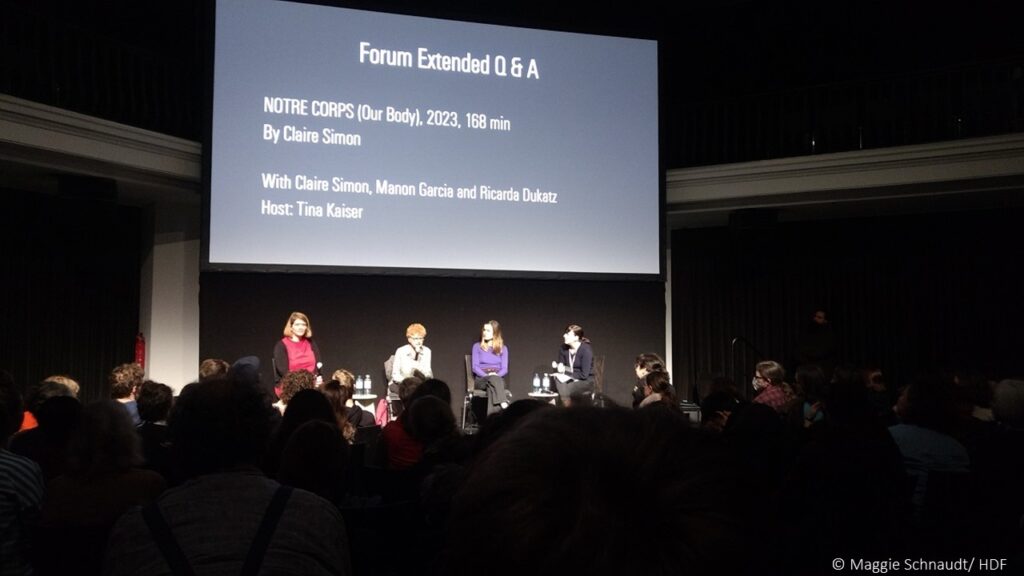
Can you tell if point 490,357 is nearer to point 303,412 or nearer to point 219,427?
point 303,412

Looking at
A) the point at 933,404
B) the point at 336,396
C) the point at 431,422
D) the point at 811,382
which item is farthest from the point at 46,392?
the point at 811,382

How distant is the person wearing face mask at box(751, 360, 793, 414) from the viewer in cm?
570

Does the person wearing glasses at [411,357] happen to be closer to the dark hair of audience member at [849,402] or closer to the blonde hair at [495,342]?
the blonde hair at [495,342]

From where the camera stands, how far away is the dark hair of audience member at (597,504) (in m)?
0.57

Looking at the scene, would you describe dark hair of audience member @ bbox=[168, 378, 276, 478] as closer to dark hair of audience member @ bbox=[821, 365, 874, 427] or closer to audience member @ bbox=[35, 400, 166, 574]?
audience member @ bbox=[35, 400, 166, 574]

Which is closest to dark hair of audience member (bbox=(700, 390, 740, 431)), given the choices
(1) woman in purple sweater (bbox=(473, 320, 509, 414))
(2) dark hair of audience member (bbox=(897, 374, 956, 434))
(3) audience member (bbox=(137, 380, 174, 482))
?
(2) dark hair of audience member (bbox=(897, 374, 956, 434))

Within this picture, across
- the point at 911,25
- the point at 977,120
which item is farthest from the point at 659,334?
the point at 911,25

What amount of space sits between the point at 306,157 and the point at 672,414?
7.62 metres

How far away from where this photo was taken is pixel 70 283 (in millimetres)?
8945

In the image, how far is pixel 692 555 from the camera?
582mm

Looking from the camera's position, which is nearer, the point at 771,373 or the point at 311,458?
the point at 311,458

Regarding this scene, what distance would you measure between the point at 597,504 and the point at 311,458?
90.9 inches

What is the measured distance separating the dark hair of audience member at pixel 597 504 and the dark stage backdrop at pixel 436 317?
26.9 ft

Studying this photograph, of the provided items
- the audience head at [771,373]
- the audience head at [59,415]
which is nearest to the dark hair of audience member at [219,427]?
the audience head at [59,415]
